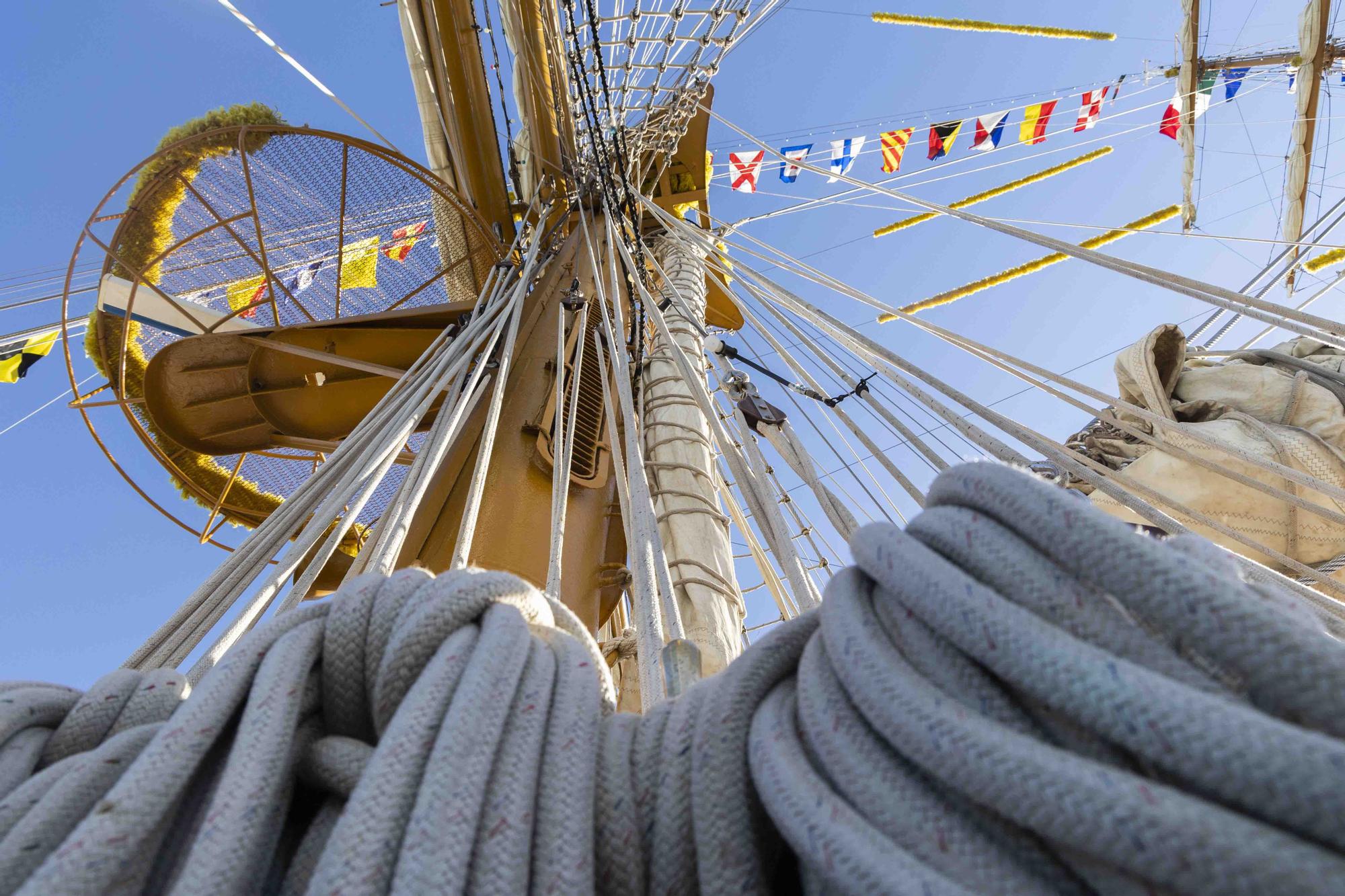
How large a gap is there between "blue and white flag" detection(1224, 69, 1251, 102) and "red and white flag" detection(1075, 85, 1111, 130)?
2413mm

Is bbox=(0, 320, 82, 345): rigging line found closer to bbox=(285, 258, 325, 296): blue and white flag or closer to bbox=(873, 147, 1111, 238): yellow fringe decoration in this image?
bbox=(285, 258, 325, 296): blue and white flag

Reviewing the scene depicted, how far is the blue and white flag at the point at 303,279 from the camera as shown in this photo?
3.41 meters

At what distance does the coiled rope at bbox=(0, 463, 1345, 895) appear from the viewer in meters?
0.30

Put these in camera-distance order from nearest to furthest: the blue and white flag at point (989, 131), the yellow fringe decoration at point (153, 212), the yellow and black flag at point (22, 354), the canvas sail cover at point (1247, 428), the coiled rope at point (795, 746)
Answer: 1. the coiled rope at point (795, 746)
2. the canvas sail cover at point (1247, 428)
3. the yellow fringe decoration at point (153, 212)
4. the yellow and black flag at point (22, 354)
5. the blue and white flag at point (989, 131)

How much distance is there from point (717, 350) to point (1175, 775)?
6.11ft

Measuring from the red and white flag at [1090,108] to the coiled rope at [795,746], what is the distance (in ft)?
28.7

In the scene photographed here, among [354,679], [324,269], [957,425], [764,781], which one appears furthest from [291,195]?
[764,781]

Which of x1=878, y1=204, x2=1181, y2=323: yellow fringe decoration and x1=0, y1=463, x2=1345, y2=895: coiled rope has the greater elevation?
x1=0, y1=463, x2=1345, y2=895: coiled rope

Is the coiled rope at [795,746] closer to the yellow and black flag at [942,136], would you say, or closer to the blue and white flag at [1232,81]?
the yellow and black flag at [942,136]

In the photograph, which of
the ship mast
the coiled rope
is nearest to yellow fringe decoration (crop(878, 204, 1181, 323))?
the ship mast

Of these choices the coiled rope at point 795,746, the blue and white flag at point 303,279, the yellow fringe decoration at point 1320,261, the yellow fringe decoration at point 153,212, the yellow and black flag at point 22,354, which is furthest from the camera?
the yellow fringe decoration at point 1320,261

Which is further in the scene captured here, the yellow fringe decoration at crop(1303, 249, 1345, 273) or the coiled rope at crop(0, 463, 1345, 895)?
the yellow fringe decoration at crop(1303, 249, 1345, 273)

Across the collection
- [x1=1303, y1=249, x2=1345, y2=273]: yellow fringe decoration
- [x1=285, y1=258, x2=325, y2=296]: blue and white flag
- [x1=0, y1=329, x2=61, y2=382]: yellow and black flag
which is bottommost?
[x1=1303, y1=249, x2=1345, y2=273]: yellow fringe decoration

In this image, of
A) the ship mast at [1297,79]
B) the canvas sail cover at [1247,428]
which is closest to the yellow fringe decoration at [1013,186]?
the ship mast at [1297,79]
